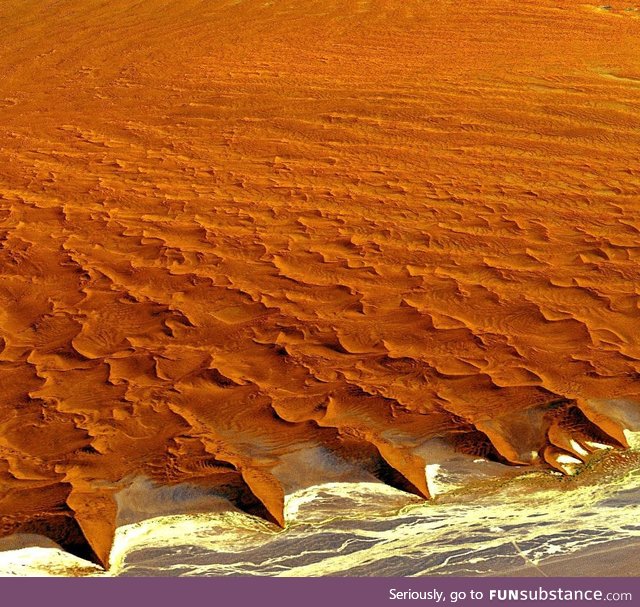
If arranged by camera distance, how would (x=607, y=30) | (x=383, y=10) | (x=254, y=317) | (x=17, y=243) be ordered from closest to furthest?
(x=254, y=317) < (x=17, y=243) < (x=607, y=30) < (x=383, y=10)

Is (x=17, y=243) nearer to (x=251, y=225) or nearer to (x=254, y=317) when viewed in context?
(x=251, y=225)

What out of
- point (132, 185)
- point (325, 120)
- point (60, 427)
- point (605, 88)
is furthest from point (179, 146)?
point (605, 88)

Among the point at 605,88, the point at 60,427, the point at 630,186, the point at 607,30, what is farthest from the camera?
the point at 607,30

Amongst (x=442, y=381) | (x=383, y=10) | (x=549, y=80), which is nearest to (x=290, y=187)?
(x=442, y=381)

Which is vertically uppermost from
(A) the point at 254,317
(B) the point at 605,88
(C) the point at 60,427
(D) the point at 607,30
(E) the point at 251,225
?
(D) the point at 607,30

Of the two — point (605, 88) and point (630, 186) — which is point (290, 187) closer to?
point (630, 186)

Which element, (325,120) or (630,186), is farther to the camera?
(325,120)

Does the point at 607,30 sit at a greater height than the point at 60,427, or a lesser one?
greater
